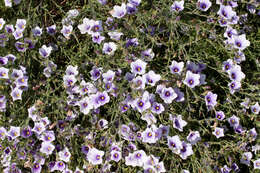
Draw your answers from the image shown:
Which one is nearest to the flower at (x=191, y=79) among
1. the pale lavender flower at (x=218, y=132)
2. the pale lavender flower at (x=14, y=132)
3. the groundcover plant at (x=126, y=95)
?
the groundcover plant at (x=126, y=95)

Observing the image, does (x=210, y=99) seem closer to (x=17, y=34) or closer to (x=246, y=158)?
(x=246, y=158)

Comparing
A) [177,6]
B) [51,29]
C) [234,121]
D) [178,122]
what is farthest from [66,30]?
[234,121]

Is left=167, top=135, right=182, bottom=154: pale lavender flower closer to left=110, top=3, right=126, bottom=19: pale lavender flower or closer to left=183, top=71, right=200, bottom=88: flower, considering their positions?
left=183, top=71, right=200, bottom=88: flower

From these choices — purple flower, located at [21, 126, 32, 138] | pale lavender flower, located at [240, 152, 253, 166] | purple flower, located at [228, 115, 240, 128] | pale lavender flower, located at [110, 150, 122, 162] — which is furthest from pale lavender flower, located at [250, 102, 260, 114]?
purple flower, located at [21, 126, 32, 138]

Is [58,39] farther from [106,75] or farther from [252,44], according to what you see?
[252,44]

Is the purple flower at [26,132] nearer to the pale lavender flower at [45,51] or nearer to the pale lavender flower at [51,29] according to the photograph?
the pale lavender flower at [45,51]

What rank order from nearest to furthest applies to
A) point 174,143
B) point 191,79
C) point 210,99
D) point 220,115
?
point 191,79 → point 174,143 → point 210,99 → point 220,115

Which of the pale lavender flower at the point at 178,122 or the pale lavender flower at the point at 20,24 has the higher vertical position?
the pale lavender flower at the point at 20,24
